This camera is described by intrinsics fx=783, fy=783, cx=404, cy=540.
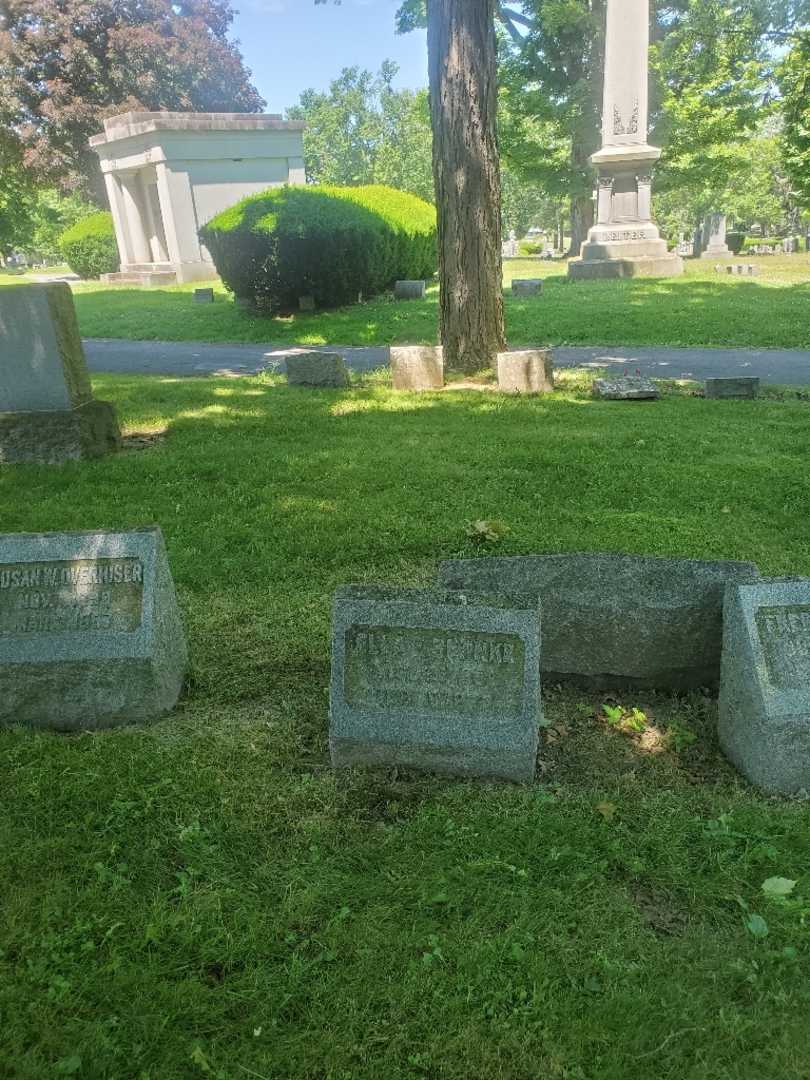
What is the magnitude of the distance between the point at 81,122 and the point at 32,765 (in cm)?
4213

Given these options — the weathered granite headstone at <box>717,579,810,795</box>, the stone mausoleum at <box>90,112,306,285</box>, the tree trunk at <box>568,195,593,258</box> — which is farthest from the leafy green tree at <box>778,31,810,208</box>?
the stone mausoleum at <box>90,112,306,285</box>

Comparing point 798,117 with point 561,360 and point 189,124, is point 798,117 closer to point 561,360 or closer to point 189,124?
point 561,360

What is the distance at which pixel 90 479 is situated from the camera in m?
6.46

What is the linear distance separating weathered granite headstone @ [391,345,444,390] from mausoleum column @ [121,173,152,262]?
24744mm

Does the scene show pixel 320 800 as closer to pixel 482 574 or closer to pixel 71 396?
pixel 482 574

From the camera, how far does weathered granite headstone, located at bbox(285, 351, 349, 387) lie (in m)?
9.96

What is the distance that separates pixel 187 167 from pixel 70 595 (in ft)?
92.5

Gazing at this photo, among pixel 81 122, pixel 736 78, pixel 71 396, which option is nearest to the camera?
pixel 71 396

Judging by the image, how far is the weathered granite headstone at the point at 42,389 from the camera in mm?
6781

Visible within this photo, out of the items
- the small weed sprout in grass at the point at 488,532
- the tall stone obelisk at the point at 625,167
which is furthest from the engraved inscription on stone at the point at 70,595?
the tall stone obelisk at the point at 625,167

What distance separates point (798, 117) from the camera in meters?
16.2

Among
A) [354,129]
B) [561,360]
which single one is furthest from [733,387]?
[354,129]

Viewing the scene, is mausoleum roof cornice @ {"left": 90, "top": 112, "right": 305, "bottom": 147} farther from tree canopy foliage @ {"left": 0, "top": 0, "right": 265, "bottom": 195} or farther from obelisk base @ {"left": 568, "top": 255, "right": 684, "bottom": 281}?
obelisk base @ {"left": 568, "top": 255, "right": 684, "bottom": 281}

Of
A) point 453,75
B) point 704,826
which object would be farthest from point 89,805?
point 453,75
